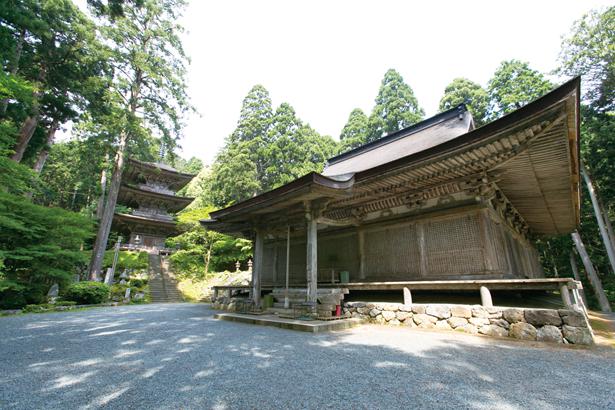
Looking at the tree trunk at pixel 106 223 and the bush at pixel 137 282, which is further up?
the tree trunk at pixel 106 223

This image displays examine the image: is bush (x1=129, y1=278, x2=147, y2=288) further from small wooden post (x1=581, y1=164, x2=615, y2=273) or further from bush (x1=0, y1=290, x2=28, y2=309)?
small wooden post (x1=581, y1=164, x2=615, y2=273)

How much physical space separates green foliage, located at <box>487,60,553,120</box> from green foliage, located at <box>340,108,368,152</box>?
11.5 metres

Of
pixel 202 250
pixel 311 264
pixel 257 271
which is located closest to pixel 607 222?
pixel 311 264

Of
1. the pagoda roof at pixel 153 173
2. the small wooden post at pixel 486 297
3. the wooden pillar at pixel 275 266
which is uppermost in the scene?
the pagoda roof at pixel 153 173

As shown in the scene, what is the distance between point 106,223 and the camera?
16125 mm

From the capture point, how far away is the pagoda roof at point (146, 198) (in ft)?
79.9

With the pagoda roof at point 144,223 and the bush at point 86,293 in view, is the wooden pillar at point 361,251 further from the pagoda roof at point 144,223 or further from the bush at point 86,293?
the pagoda roof at point 144,223

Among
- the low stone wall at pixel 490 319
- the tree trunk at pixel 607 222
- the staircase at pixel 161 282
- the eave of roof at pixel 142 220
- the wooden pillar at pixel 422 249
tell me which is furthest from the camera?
the eave of roof at pixel 142 220

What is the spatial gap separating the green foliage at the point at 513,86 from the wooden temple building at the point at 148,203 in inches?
1139

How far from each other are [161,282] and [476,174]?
1957 cm

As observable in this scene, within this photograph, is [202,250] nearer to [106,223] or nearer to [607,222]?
[106,223]

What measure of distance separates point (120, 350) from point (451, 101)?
1162 inches

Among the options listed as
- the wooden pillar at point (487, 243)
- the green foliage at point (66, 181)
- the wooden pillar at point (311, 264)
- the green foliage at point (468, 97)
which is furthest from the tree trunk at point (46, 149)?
the green foliage at point (468, 97)

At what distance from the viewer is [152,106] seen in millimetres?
18219
